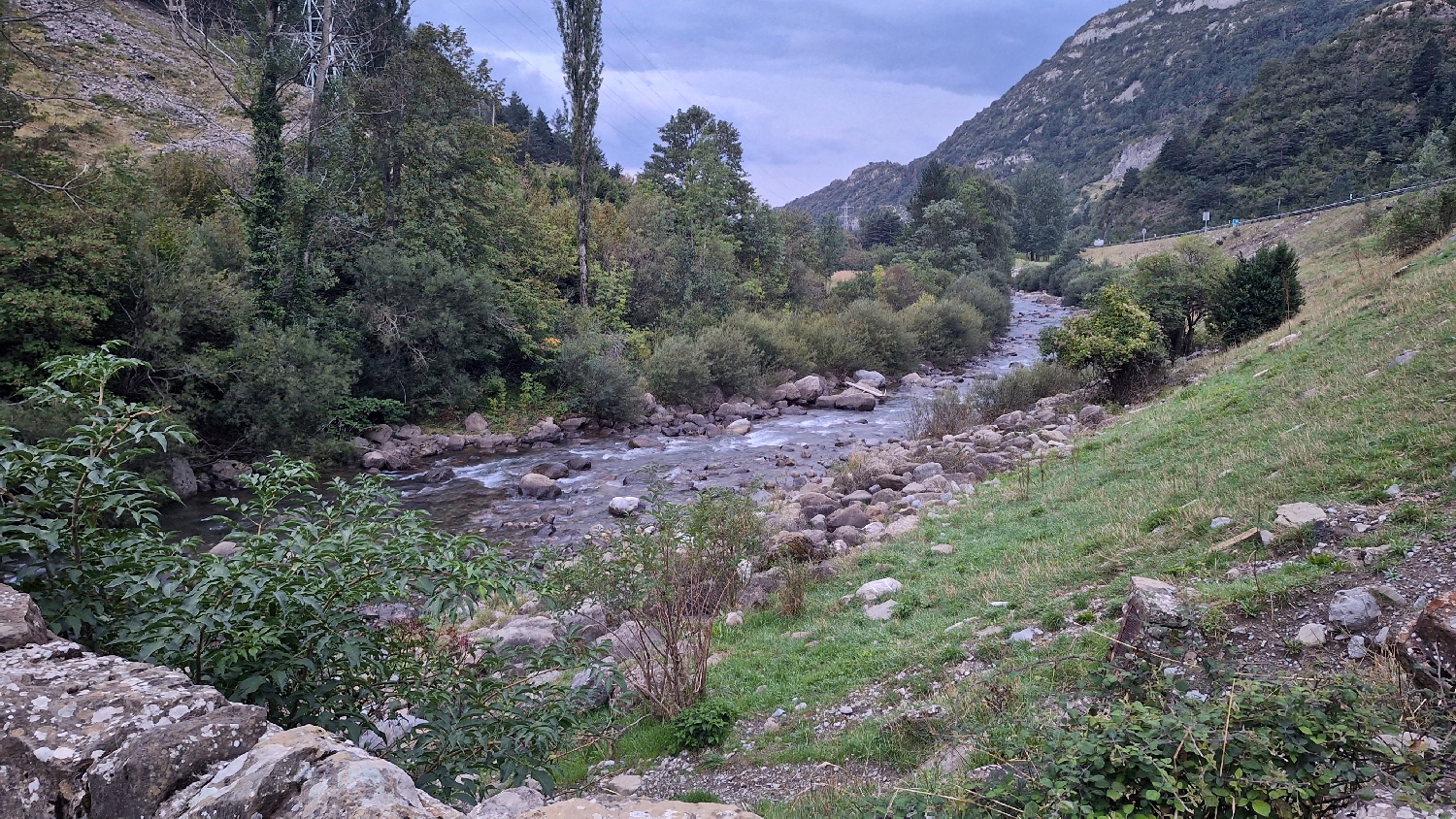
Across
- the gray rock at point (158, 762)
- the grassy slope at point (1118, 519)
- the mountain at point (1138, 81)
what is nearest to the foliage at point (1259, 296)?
the grassy slope at point (1118, 519)

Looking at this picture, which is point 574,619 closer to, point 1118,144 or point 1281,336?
point 1281,336

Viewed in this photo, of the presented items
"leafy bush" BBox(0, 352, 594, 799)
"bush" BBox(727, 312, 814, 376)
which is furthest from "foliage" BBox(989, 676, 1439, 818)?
"bush" BBox(727, 312, 814, 376)

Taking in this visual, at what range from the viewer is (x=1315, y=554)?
4906 mm

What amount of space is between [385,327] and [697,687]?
66.8 feet

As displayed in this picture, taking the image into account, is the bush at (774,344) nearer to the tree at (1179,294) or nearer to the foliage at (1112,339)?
the tree at (1179,294)

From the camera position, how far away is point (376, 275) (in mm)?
22516

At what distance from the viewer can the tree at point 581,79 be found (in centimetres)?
3123

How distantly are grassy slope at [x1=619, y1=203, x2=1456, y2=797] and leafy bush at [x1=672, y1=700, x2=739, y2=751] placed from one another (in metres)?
0.27

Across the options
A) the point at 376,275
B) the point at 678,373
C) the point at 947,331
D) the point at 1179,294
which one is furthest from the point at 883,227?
the point at 376,275

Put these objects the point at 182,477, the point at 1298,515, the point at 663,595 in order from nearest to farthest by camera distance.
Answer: the point at 1298,515, the point at 663,595, the point at 182,477

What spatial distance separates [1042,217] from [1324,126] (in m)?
31.5

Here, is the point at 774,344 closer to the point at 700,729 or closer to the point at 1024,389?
the point at 1024,389

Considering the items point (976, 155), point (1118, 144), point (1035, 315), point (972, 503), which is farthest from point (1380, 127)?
point (976, 155)

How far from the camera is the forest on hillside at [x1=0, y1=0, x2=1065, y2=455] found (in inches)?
608
